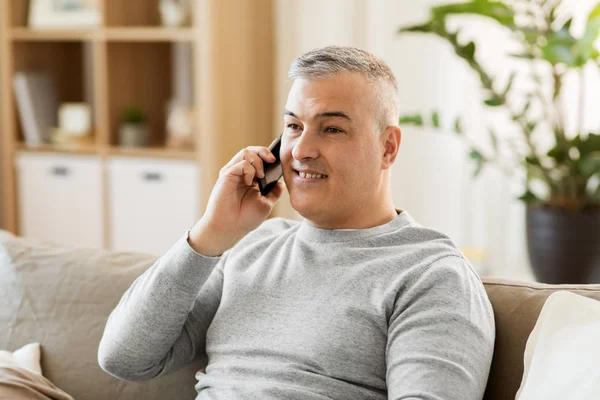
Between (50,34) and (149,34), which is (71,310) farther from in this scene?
(50,34)

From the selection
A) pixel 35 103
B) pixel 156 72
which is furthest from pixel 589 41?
pixel 35 103

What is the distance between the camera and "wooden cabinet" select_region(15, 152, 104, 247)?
403 centimetres

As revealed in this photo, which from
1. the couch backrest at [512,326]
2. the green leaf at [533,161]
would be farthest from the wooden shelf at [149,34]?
the couch backrest at [512,326]

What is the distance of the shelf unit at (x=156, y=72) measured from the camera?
12.3ft

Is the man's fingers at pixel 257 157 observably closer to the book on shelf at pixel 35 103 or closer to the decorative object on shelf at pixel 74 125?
the decorative object on shelf at pixel 74 125

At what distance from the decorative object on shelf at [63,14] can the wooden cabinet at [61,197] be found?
60 centimetres

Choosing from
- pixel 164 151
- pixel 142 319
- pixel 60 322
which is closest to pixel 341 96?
pixel 142 319

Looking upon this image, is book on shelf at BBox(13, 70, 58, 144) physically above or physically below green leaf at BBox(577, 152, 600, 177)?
above

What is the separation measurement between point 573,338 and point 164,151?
2.76 m

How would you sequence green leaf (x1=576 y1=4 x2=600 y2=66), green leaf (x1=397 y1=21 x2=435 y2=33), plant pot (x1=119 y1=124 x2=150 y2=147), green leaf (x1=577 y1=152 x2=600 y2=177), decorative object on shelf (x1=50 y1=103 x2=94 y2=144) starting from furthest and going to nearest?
1. decorative object on shelf (x1=50 y1=103 x2=94 y2=144)
2. plant pot (x1=119 y1=124 x2=150 y2=147)
3. green leaf (x1=397 y1=21 x2=435 y2=33)
4. green leaf (x1=577 y1=152 x2=600 y2=177)
5. green leaf (x1=576 y1=4 x2=600 y2=66)

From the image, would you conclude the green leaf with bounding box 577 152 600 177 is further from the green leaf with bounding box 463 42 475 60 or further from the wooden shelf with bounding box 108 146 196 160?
the wooden shelf with bounding box 108 146 196 160

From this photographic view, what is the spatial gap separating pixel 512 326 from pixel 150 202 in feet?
8.66

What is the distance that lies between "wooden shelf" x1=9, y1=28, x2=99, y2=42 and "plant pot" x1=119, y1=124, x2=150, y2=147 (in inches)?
17.1

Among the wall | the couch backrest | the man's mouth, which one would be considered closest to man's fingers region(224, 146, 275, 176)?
the man's mouth
